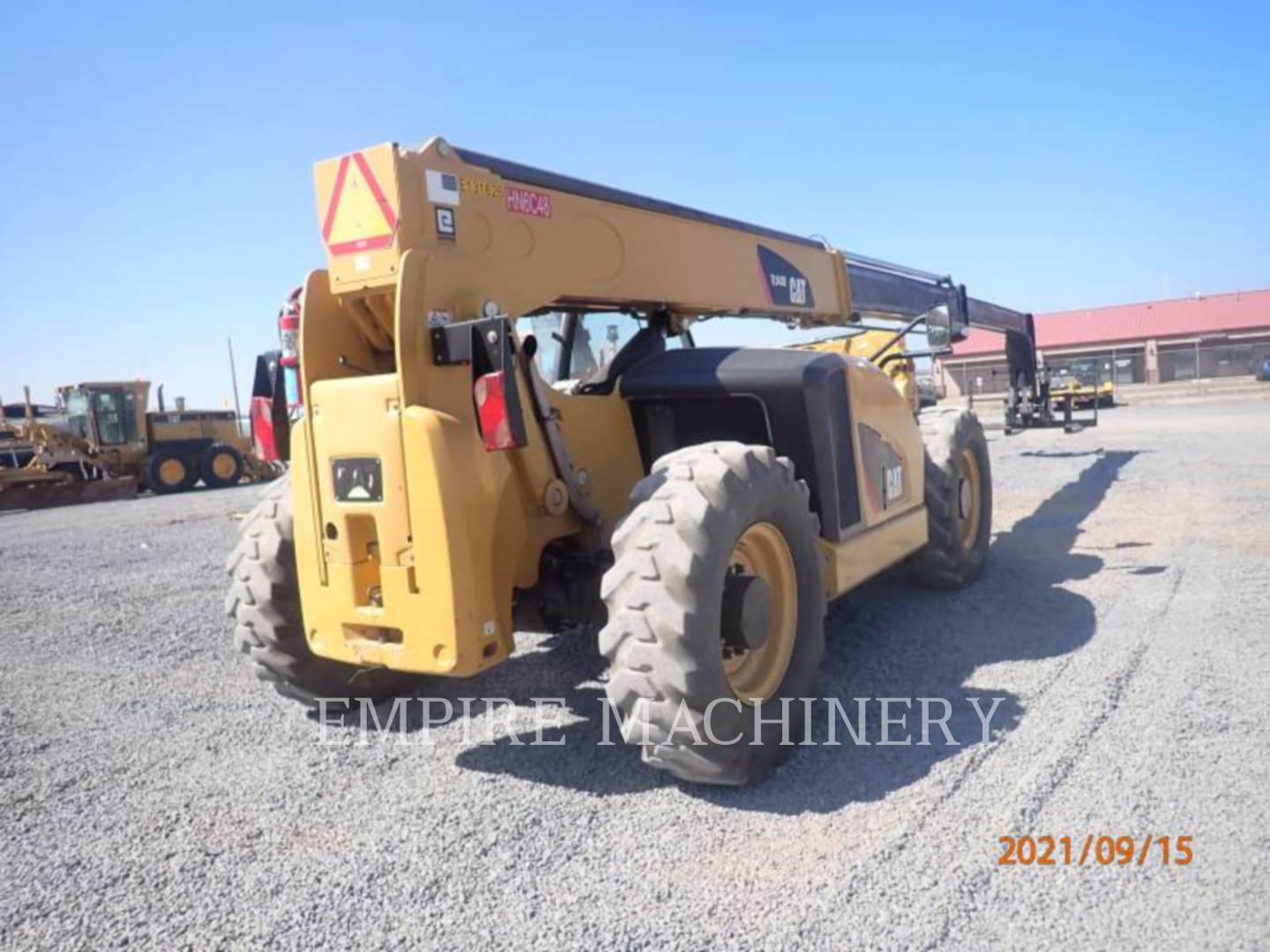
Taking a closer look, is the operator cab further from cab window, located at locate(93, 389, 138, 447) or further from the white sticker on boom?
the white sticker on boom

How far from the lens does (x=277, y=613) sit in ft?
14.3

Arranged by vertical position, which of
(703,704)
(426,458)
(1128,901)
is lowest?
(1128,901)

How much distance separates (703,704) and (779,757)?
2.06 feet

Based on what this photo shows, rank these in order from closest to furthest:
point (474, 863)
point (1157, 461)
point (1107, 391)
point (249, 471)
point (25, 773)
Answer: point (474, 863) → point (25, 773) → point (1157, 461) → point (249, 471) → point (1107, 391)

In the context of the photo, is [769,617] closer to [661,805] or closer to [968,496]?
[661,805]

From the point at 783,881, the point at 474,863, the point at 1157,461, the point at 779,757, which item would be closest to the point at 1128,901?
the point at 783,881

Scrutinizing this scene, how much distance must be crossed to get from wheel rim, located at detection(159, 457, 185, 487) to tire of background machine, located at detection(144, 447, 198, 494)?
22mm

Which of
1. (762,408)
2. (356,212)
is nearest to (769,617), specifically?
(762,408)

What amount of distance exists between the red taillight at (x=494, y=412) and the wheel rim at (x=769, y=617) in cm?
105

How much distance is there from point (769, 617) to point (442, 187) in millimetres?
2225

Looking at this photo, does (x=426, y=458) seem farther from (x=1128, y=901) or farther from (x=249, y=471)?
(x=249, y=471)

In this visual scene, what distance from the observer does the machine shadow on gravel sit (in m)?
3.72

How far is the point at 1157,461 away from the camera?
1388 cm

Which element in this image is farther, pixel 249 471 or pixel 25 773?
pixel 249 471
